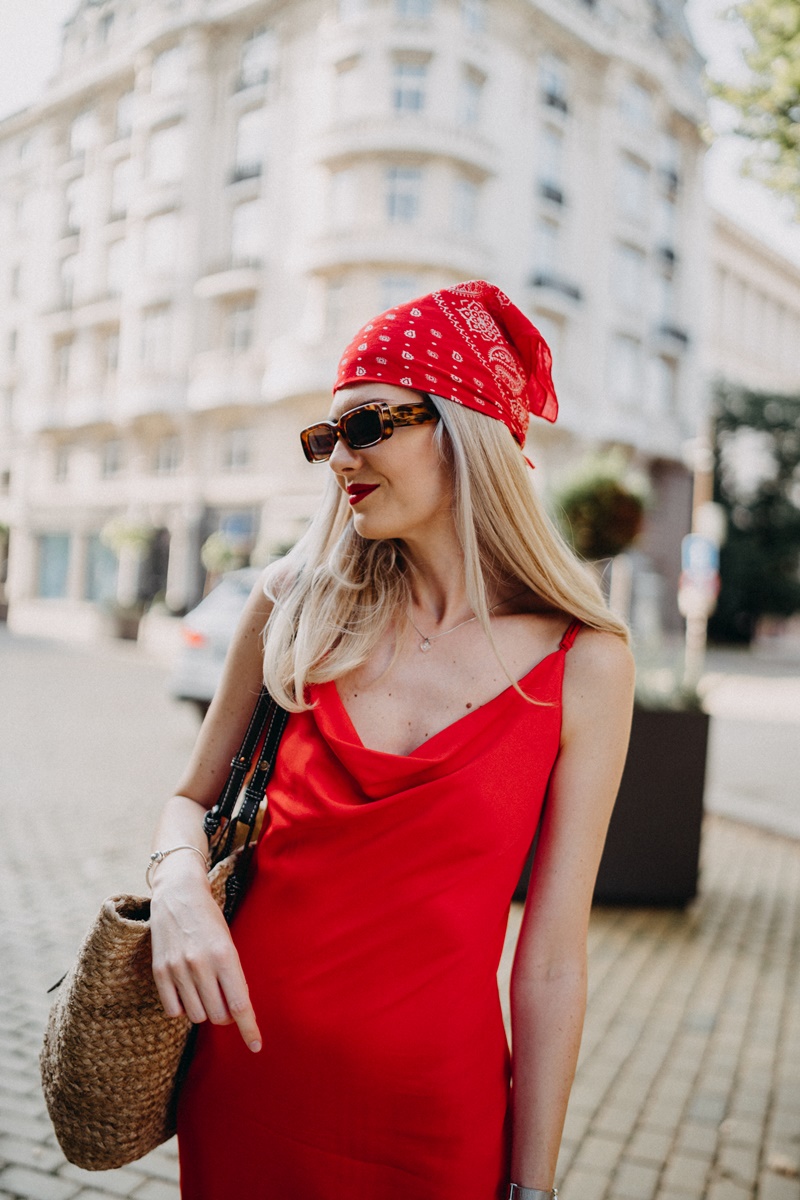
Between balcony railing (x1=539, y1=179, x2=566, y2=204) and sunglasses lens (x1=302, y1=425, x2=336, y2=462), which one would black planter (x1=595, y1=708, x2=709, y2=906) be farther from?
balcony railing (x1=539, y1=179, x2=566, y2=204)

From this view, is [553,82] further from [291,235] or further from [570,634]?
[570,634]

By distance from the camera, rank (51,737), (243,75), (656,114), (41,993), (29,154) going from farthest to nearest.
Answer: (29,154) → (656,114) → (243,75) → (51,737) → (41,993)

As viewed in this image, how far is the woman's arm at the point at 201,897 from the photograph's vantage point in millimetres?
1370

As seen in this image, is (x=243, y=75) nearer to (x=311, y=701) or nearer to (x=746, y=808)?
(x=746, y=808)

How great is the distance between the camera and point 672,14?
36.7 metres

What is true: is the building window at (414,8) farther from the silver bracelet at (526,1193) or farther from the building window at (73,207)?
the silver bracelet at (526,1193)

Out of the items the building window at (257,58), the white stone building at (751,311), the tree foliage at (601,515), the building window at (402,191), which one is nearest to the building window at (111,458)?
the building window at (257,58)

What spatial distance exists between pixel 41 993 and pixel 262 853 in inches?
123

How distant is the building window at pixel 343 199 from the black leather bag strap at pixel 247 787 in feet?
97.0

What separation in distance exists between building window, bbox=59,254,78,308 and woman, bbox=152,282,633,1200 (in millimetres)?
39406

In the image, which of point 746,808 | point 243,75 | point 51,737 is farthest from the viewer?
point 243,75

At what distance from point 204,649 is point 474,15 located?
27.3 metres

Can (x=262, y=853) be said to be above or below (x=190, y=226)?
below

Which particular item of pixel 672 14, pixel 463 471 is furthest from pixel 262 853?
pixel 672 14
